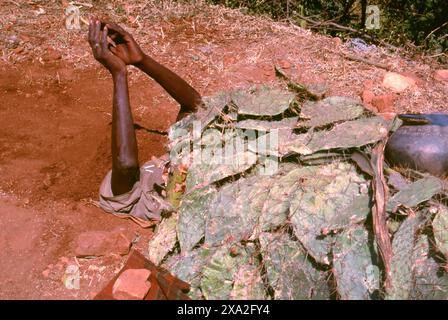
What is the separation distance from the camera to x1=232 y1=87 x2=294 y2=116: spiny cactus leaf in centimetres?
226

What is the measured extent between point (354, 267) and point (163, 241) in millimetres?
871

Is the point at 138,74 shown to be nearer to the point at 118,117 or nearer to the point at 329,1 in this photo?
the point at 118,117

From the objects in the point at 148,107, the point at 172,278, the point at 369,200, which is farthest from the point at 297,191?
the point at 148,107

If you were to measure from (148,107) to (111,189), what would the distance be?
993mm

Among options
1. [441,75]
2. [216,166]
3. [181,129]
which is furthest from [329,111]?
[441,75]

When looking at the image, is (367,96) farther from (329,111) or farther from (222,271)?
(222,271)

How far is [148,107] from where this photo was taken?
320 cm

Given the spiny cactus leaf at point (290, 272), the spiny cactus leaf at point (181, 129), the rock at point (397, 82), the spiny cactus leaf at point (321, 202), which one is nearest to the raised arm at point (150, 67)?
the spiny cactus leaf at point (181, 129)

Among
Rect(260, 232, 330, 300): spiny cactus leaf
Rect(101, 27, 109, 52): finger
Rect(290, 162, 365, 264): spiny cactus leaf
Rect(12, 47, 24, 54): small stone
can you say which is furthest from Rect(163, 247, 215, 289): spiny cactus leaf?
Rect(12, 47, 24, 54): small stone

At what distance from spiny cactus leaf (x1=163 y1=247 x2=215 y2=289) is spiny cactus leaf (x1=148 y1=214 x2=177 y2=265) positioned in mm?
65

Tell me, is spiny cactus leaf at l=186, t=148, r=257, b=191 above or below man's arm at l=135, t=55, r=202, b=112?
below

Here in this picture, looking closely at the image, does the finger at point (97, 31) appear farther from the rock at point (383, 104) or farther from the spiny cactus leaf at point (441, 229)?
the rock at point (383, 104)

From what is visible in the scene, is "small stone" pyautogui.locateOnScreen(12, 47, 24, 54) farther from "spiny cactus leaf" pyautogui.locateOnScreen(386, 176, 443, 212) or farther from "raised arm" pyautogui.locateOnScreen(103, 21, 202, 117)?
"spiny cactus leaf" pyautogui.locateOnScreen(386, 176, 443, 212)

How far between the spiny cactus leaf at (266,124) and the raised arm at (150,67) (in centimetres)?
44
